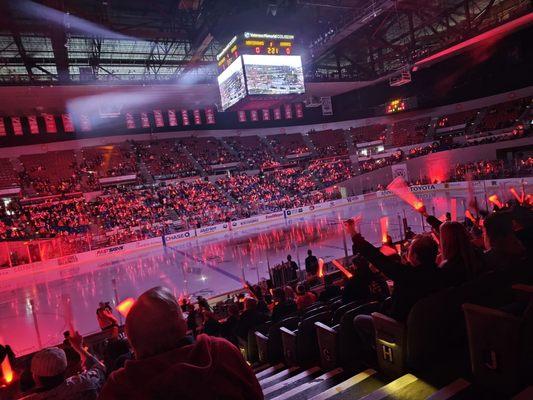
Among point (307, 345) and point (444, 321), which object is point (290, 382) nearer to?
point (307, 345)

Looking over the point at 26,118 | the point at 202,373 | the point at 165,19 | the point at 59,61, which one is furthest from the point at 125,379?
the point at 26,118

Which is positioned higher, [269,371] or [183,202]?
[183,202]

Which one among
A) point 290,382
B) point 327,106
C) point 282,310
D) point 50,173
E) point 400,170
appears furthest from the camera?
point 327,106

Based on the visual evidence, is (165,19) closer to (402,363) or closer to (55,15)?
(55,15)

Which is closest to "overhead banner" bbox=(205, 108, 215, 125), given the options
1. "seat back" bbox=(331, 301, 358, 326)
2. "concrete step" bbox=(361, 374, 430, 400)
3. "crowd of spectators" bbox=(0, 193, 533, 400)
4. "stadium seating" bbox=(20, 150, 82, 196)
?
"stadium seating" bbox=(20, 150, 82, 196)

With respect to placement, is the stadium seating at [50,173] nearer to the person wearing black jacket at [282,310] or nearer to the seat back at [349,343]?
the person wearing black jacket at [282,310]

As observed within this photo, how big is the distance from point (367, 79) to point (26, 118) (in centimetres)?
2810

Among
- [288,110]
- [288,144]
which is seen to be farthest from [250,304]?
[288,110]

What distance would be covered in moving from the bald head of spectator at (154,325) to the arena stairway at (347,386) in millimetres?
Answer: 1681

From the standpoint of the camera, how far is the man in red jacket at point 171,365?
1183 mm

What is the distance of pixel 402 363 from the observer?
2.65 m

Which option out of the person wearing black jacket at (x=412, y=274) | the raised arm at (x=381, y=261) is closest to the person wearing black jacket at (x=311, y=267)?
the raised arm at (x=381, y=261)

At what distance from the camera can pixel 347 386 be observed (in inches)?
111

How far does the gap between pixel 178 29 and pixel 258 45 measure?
7396mm
